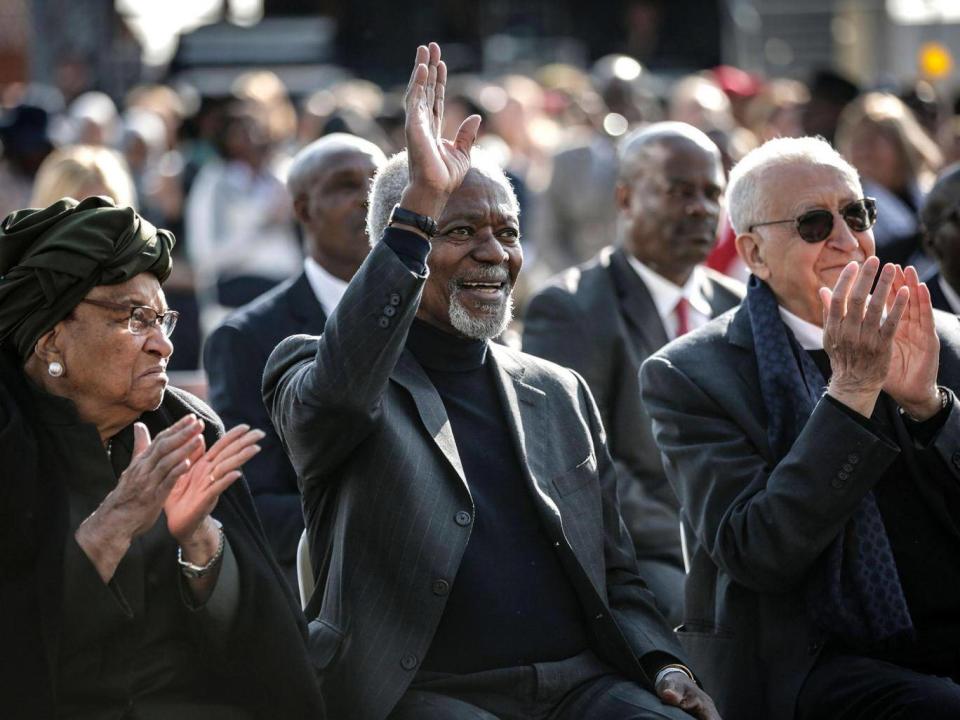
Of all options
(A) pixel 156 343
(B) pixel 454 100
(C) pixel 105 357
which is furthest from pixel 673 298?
(B) pixel 454 100

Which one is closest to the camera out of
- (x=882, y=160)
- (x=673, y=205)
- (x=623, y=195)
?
(x=673, y=205)

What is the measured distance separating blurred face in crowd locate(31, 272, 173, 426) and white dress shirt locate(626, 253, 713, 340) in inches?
105

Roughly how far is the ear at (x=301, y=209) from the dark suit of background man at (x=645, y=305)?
3.35ft

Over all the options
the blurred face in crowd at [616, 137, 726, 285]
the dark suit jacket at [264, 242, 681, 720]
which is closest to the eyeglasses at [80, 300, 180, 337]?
the dark suit jacket at [264, 242, 681, 720]

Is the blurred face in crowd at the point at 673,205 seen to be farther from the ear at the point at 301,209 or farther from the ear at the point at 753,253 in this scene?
the ear at the point at 753,253

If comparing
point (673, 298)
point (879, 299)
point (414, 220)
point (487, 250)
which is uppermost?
point (414, 220)

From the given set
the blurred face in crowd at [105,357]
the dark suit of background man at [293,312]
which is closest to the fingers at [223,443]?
the blurred face in crowd at [105,357]

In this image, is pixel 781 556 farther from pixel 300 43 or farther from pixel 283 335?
pixel 300 43

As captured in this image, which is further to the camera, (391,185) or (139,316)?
(391,185)

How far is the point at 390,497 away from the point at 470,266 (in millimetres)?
699

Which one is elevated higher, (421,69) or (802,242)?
(421,69)

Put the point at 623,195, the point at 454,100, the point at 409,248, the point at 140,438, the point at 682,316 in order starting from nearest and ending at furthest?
the point at 409,248, the point at 140,438, the point at 682,316, the point at 623,195, the point at 454,100

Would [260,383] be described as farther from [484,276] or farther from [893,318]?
[893,318]

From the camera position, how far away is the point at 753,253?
5.64 metres
